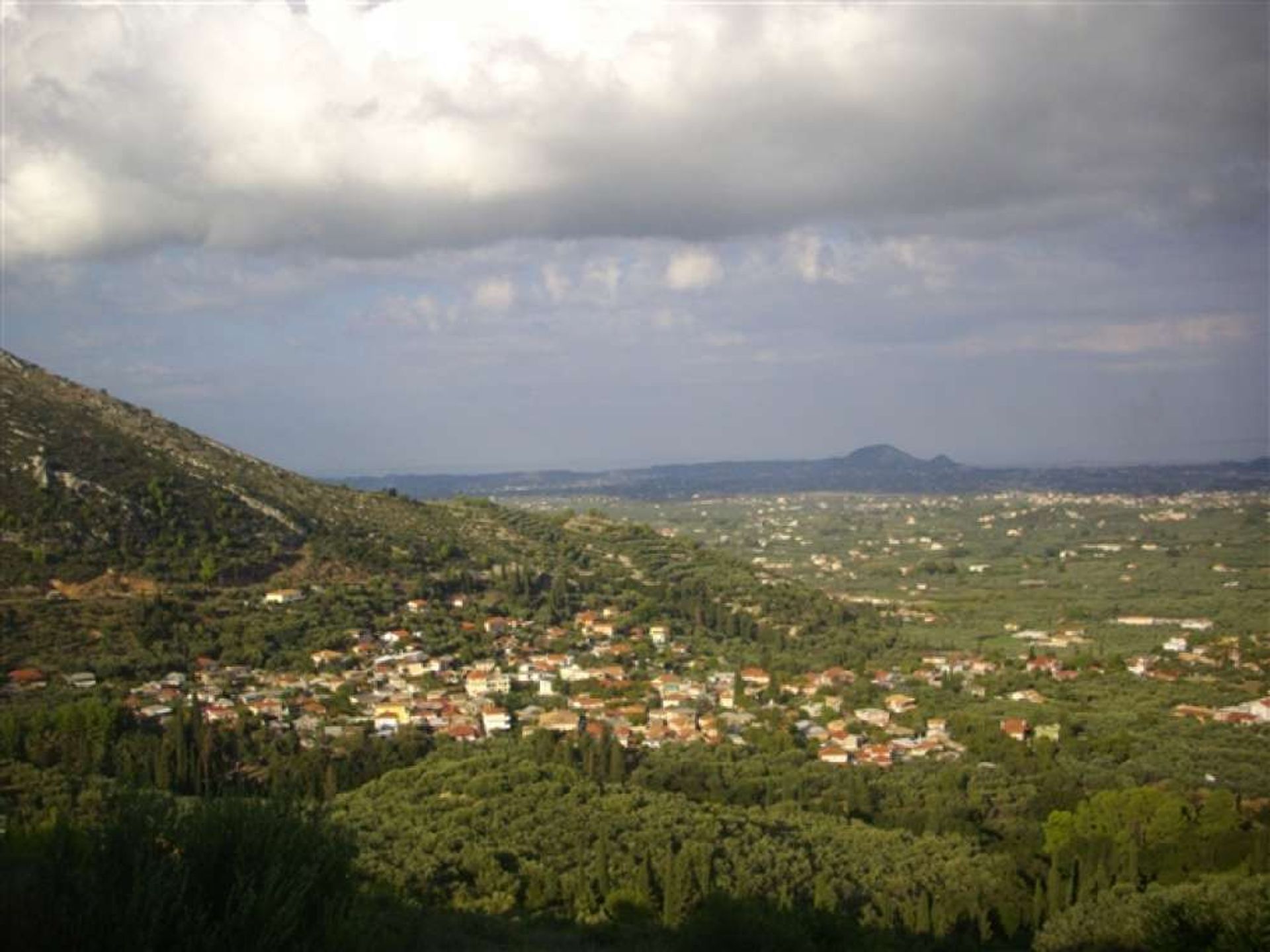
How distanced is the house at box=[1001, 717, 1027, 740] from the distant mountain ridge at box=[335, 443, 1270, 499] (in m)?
80.7

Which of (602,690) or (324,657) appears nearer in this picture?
(324,657)

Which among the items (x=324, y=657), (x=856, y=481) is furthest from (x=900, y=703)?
(x=856, y=481)

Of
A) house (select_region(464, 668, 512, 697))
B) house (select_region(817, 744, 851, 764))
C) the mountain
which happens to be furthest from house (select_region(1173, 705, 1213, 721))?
the mountain

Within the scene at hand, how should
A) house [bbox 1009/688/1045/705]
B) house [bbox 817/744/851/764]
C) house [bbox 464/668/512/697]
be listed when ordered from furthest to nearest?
house [bbox 464/668/512/697] < house [bbox 1009/688/1045/705] < house [bbox 817/744/851/764]

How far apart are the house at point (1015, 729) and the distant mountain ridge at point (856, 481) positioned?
3176 inches

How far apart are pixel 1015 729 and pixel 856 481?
136m

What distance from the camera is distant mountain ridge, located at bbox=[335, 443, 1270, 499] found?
115438 mm

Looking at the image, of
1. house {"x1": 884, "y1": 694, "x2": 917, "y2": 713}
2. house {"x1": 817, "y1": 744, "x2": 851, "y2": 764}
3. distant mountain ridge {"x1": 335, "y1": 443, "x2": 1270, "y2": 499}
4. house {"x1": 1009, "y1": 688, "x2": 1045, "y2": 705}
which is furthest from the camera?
distant mountain ridge {"x1": 335, "y1": 443, "x2": 1270, "y2": 499}

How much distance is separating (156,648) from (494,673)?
1016cm

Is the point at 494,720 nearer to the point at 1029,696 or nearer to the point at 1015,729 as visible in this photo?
the point at 1015,729

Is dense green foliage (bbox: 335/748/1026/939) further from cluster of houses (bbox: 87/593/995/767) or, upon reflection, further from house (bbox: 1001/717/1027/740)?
house (bbox: 1001/717/1027/740)

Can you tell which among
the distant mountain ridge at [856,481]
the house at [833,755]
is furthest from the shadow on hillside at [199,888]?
the distant mountain ridge at [856,481]

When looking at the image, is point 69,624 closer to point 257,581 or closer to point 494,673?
point 257,581

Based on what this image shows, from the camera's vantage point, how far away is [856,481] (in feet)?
527
